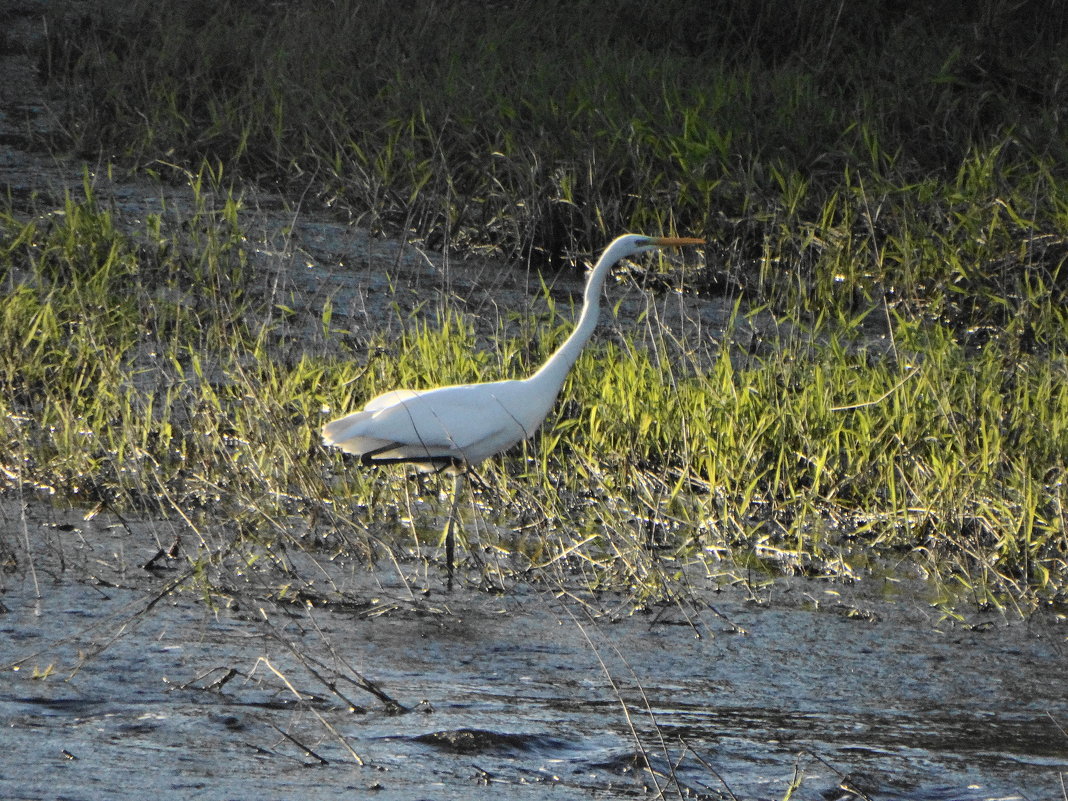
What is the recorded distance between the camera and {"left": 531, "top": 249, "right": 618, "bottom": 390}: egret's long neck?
4281 mm

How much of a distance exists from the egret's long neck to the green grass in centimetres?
36

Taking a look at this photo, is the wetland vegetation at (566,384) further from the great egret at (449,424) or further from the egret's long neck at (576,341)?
the egret's long neck at (576,341)

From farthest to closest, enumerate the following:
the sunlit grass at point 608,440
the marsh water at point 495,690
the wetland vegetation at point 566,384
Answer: the sunlit grass at point 608,440 → the wetland vegetation at point 566,384 → the marsh water at point 495,690

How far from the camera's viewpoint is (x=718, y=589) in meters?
3.96

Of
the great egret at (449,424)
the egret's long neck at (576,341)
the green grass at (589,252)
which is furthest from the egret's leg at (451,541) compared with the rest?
the egret's long neck at (576,341)

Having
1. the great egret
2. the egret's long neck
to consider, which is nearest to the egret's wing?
the great egret

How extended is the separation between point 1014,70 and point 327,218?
11.6 feet

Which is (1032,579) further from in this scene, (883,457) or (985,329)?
(985,329)

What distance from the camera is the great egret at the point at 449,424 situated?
4.06 m

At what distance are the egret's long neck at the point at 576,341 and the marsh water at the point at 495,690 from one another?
0.64 meters

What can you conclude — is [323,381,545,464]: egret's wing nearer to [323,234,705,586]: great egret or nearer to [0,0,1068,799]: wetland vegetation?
[323,234,705,586]: great egret

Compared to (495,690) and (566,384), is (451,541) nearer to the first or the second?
(495,690)

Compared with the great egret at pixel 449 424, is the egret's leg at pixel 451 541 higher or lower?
lower

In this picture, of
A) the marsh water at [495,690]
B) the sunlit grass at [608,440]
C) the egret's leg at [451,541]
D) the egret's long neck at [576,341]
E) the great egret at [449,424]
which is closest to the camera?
the marsh water at [495,690]
